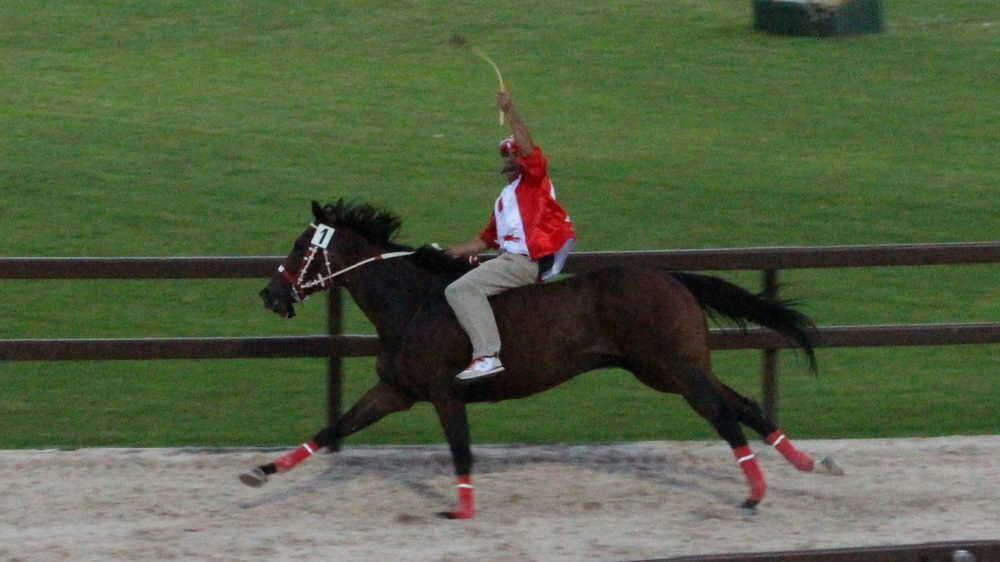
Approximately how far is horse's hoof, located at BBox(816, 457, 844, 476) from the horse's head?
2557 millimetres

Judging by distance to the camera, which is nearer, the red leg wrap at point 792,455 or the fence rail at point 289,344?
the red leg wrap at point 792,455

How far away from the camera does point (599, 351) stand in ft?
25.3

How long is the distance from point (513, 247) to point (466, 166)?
27.9 ft

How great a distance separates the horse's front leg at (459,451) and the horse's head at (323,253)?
89 cm

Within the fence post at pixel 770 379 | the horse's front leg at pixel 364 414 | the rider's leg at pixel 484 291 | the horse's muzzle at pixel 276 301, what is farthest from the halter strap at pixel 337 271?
the fence post at pixel 770 379

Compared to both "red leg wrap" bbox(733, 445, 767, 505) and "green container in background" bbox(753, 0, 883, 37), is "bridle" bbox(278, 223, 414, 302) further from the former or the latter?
"green container in background" bbox(753, 0, 883, 37)

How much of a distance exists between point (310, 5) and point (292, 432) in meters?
16.4

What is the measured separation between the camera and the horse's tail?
7.91 meters

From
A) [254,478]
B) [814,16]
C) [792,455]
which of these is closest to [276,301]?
[254,478]

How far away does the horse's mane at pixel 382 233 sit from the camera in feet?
26.0

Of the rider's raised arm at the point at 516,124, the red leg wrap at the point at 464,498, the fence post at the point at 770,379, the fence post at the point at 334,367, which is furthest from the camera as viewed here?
the fence post at the point at 770,379

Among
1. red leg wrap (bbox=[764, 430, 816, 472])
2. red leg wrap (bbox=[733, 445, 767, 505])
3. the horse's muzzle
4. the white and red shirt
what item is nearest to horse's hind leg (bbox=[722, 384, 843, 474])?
red leg wrap (bbox=[764, 430, 816, 472])

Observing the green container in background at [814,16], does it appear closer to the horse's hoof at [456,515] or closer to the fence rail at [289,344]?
the fence rail at [289,344]

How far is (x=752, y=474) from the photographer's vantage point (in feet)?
24.6
